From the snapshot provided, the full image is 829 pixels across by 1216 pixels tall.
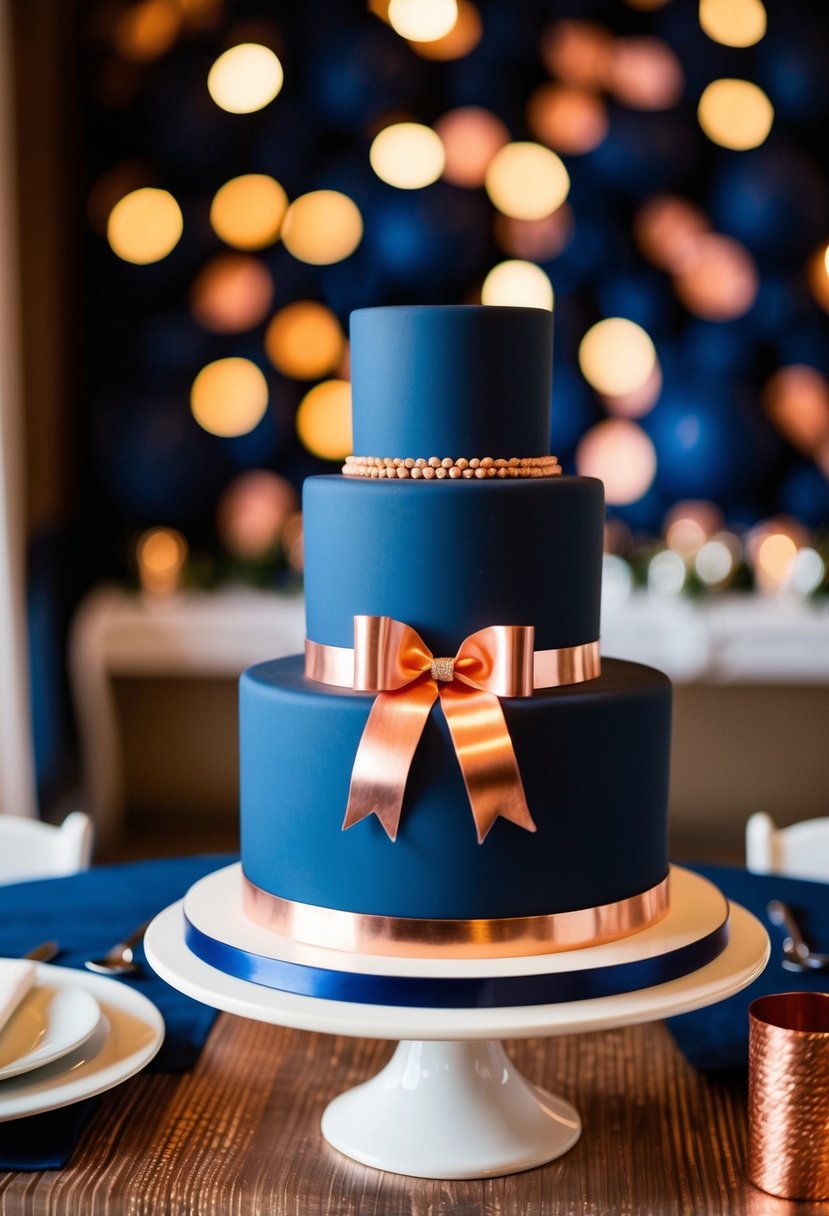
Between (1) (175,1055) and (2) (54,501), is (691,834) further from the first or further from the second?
(1) (175,1055)

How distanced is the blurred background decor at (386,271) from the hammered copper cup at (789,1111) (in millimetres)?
3354

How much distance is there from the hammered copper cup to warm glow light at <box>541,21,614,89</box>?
13.6 ft

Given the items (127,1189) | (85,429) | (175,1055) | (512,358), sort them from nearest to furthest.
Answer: (127,1189)
(512,358)
(175,1055)
(85,429)

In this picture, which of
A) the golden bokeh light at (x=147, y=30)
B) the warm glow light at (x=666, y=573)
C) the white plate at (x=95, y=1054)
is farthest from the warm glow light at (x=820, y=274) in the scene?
the white plate at (x=95, y=1054)

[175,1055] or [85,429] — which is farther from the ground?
[85,429]

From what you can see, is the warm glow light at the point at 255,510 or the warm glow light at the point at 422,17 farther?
the warm glow light at the point at 255,510

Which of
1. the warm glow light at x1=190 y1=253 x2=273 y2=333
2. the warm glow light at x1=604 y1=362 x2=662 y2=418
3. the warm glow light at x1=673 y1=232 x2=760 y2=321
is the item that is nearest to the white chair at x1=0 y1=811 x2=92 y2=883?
the warm glow light at x1=190 y1=253 x2=273 y2=333

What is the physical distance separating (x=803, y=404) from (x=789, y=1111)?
392 centimetres

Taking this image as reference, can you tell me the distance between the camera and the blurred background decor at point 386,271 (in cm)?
453

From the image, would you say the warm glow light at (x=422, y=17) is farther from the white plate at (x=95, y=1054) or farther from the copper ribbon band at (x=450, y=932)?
the copper ribbon band at (x=450, y=932)

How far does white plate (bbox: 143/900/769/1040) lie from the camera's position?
105 centimetres

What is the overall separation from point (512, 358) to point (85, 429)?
4047mm

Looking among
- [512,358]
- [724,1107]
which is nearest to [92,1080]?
[724,1107]

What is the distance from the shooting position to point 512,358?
4.08 feet
